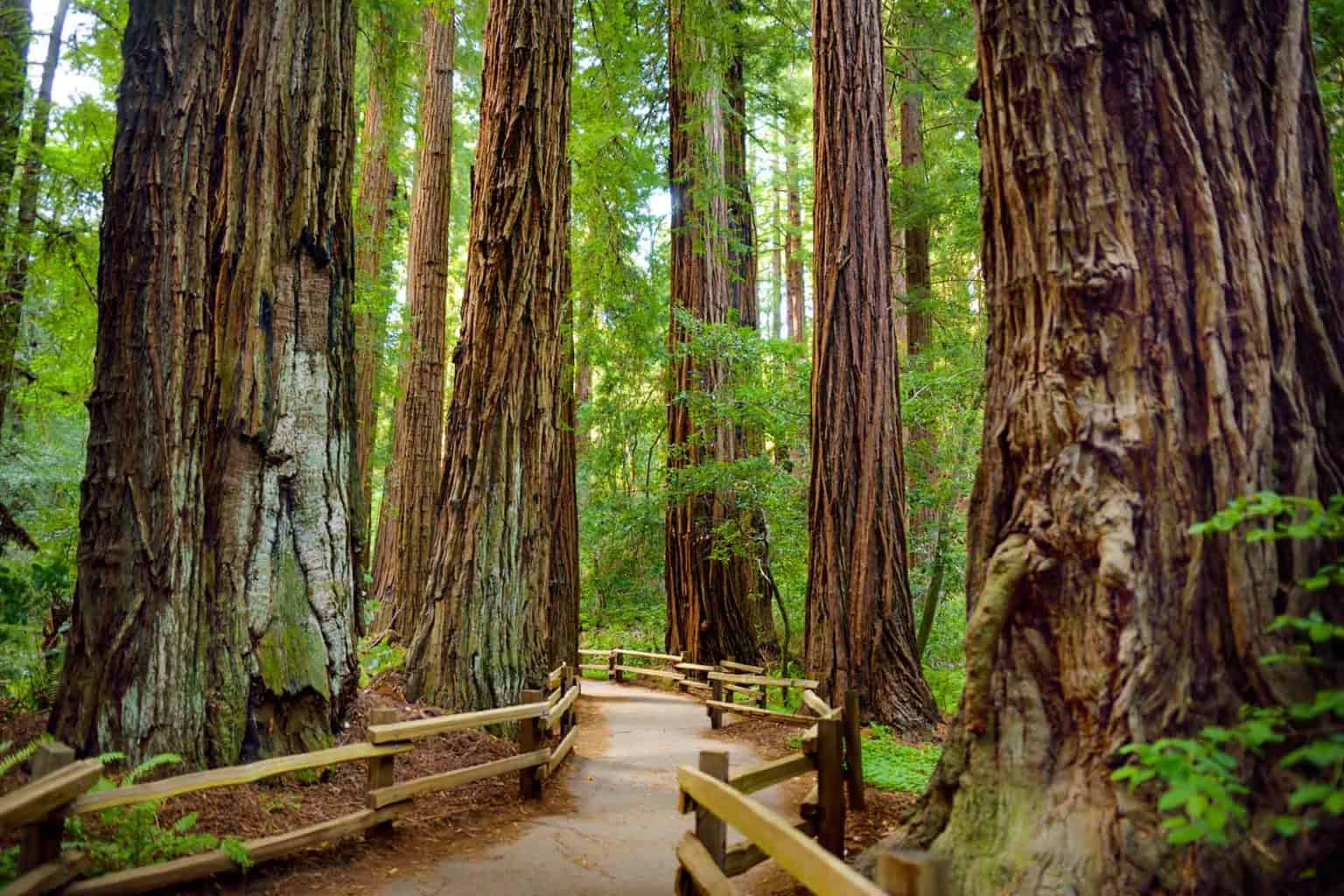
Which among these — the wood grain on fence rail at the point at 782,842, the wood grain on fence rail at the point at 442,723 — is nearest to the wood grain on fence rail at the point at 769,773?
the wood grain on fence rail at the point at 782,842

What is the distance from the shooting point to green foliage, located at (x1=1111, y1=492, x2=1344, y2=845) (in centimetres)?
204

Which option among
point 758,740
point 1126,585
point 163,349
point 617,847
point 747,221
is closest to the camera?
point 1126,585

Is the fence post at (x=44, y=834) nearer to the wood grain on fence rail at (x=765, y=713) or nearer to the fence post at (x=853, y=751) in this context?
the fence post at (x=853, y=751)

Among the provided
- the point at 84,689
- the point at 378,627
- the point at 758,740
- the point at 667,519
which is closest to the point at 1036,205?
the point at 84,689

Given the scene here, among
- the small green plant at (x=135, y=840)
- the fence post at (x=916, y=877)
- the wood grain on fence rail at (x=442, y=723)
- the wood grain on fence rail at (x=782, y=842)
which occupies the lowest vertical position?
the small green plant at (x=135, y=840)

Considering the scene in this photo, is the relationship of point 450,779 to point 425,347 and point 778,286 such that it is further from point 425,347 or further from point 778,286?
point 778,286

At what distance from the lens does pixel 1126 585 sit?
2.92 meters

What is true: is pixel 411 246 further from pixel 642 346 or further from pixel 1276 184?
→ pixel 1276 184

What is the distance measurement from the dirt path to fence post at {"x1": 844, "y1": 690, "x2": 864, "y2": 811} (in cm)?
74

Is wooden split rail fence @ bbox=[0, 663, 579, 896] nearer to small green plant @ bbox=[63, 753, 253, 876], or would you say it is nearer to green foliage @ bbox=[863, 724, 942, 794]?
small green plant @ bbox=[63, 753, 253, 876]

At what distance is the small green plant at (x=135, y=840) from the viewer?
3.81 metres

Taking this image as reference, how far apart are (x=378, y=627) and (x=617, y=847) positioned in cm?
833

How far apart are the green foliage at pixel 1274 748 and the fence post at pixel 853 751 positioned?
324 centimetres

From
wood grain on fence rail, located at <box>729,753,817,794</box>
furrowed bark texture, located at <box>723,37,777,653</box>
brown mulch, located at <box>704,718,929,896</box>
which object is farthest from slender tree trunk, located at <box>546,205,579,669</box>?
wood grain on fence rail, located at <box>729,753,817,794</box>
